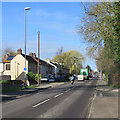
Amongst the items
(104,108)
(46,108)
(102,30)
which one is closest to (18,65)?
(102,30)

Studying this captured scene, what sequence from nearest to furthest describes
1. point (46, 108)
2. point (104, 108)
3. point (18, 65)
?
1. point (104, 108)
2. point (46, 108)
3. point (18, 65)

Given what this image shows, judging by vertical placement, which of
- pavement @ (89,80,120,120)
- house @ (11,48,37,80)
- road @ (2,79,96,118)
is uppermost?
house @ (11,48,37,80)

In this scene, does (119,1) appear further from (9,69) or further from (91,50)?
(9,69)

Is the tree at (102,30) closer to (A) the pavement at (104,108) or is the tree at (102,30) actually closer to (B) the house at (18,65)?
(A) the pavement at (104,108)

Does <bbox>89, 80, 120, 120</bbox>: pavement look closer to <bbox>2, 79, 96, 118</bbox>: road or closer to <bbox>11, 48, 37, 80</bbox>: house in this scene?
<bbox>2, 79, 96, 118</bbox>: road

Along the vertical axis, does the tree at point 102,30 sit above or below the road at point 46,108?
above

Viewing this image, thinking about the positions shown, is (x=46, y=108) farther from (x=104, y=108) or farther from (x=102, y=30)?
(x=102, y=30)

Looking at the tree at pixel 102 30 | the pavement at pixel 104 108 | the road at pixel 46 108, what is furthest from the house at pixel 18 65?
the pavement at pixel 104 108

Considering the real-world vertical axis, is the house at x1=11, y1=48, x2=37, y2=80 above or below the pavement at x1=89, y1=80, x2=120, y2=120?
above

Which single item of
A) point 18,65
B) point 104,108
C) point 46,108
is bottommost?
point 46,108

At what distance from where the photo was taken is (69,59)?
299ft

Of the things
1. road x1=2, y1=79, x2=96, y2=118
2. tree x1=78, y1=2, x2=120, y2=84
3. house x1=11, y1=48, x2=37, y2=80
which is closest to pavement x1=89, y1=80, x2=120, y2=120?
road x1=2, y1=79, x2=96, y2=118

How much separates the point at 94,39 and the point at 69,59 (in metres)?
62.7

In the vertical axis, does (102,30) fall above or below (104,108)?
above
